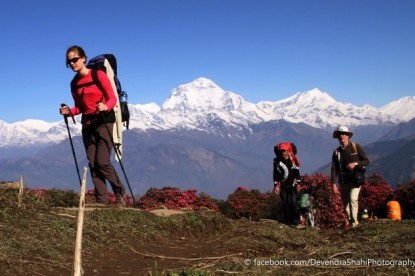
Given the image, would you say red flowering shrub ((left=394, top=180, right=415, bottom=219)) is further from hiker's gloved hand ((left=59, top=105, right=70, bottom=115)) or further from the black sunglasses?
the black sunglasses

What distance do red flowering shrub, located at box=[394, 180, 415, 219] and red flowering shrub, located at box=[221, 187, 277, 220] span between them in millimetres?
5196

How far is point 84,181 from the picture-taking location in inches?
130

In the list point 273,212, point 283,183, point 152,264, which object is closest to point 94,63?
point 152,264

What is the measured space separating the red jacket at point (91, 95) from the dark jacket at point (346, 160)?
5755 millimetres

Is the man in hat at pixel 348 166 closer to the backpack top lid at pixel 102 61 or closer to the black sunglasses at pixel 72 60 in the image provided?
the backpack top lid at pixel 102 61

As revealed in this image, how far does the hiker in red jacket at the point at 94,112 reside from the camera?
884cm

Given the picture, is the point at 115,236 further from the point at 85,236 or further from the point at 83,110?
the point at 83,110

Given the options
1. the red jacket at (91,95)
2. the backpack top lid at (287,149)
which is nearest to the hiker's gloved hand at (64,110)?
the red jacket at (91,95)

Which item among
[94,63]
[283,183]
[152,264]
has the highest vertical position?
[94,63]

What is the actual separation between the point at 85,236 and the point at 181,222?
2676 millimetres

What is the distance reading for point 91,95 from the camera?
30.0ft

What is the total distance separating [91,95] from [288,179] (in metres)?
5.82

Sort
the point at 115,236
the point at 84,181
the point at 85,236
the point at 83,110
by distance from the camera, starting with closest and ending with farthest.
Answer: the point at 84,181
the point at 85,236
the point at 115,236
the point at 83,110

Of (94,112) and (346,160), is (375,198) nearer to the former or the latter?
(346,160)
